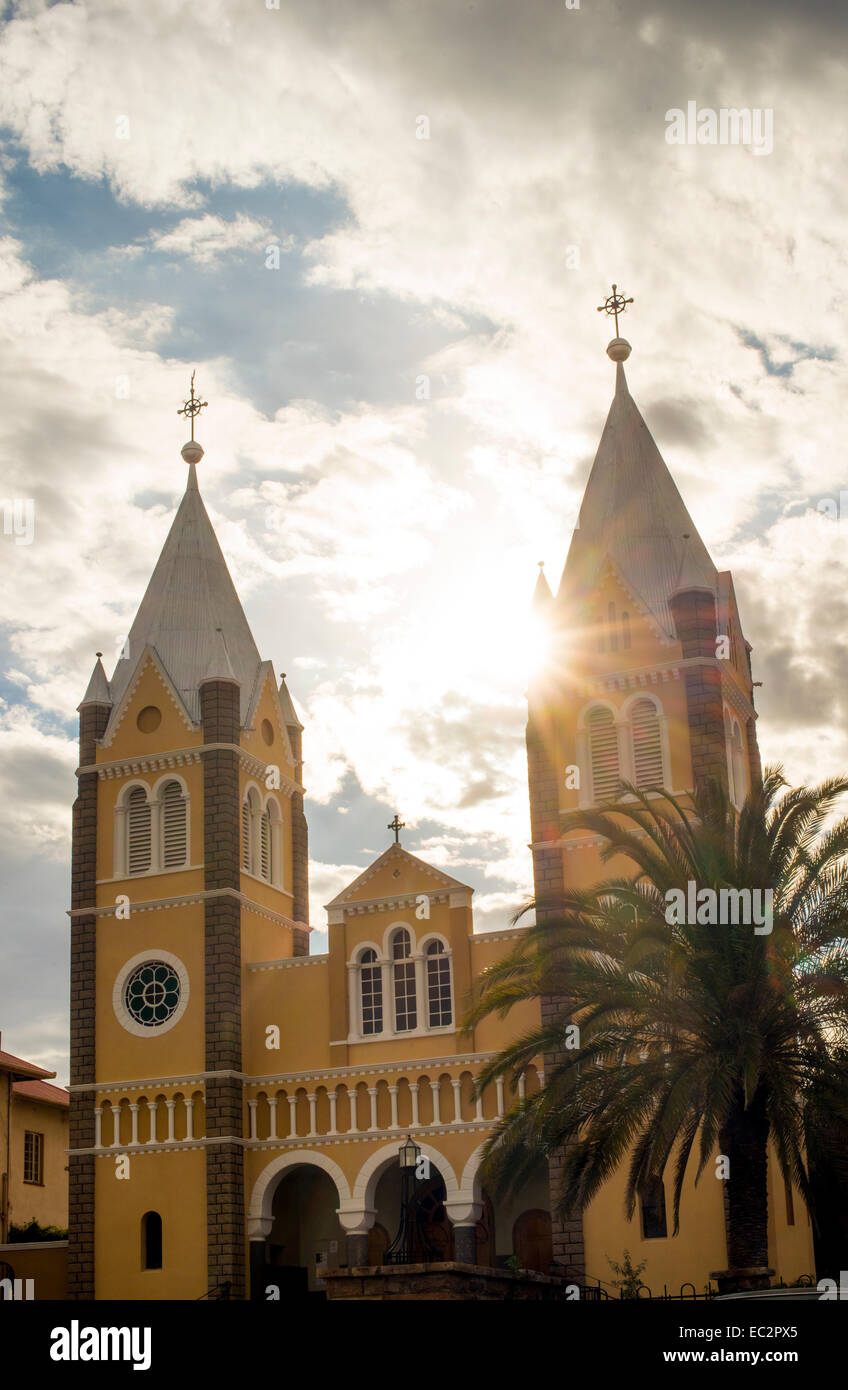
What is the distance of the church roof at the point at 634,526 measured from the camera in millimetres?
36969

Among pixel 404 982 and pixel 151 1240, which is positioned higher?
pixel 404 982

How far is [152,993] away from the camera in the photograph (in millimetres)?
37312

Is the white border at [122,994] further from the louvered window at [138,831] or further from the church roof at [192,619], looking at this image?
the church roof at [192,619]

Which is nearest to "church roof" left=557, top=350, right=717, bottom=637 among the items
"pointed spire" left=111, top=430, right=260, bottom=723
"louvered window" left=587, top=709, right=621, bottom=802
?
"louvered window" left=587, top=709, right=621, bottom=802

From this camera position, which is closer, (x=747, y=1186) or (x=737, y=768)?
(x=747, y=1186)

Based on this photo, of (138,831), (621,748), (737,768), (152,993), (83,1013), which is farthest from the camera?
(138,831)

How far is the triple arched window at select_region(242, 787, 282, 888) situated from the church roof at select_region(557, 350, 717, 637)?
9.23 metres

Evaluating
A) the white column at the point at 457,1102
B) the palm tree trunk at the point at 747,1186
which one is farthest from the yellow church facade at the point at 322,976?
the palm tree trunk at the point at 747,1186

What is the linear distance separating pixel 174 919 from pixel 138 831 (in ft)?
8.45

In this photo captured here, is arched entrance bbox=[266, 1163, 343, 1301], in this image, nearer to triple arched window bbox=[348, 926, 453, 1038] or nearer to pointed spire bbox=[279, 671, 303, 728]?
triple arched window bbox=[348, 926, 453, 1038]

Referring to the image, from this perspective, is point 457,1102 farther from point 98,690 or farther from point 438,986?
point 98,690

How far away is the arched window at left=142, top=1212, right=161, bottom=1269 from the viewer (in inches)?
1389

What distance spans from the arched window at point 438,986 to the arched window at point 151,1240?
24.9ft

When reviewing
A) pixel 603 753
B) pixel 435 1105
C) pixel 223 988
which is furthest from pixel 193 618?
pixel 435 1105
